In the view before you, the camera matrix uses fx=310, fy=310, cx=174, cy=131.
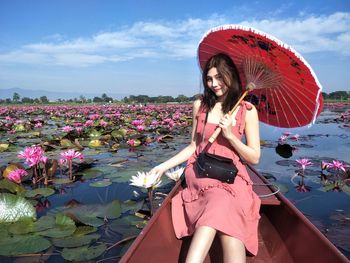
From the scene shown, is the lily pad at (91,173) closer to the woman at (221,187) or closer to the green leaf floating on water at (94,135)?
the woman at (221,187)

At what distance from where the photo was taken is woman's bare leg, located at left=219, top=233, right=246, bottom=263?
4.79ft

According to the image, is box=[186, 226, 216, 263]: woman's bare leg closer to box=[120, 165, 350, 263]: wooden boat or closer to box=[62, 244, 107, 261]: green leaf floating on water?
box=[120, 165, 350, 263]: wooden boat

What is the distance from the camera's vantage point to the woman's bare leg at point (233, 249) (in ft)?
4.79

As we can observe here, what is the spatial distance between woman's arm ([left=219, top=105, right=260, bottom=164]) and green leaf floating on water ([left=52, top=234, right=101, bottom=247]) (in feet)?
3.60

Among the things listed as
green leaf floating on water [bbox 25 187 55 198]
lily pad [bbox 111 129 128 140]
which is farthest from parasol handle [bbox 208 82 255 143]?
lily pad [bbox 111 129 128 140]

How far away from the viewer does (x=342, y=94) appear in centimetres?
4259

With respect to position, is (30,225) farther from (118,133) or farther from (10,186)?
(118,133)

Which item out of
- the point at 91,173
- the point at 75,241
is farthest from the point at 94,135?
the point at 75,241

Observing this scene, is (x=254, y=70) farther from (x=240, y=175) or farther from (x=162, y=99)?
(x=162, y=99)

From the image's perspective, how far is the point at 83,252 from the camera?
1.87 m

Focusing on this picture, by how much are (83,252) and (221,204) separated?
91 cm

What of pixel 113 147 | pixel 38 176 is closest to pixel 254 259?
pixel 38 176

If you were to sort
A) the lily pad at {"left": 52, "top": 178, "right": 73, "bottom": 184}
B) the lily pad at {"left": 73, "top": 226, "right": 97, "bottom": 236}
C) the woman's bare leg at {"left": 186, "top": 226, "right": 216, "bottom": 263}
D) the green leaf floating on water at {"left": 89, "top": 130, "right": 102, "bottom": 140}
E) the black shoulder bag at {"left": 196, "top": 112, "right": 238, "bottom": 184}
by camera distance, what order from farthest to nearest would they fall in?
the green leaf floating on water at {"left": 89, "top": 130, "right": 102, "bottom": 140}, the lily pad at {"left": 52, "top": 178, "right": 73, "bottom": 184}, the lily pad at {"left": 73, "top": 226, "right": 97, "bottom": 236}, the black shoulder bag at {"left": 196, "top": 112, "right": 238, "bottom": 184}, the woman's bare leg at {"left": 186, "top": 226, "right": 216, "bottom": 263}

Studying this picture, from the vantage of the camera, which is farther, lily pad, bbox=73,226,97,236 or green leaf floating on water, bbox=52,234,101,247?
lily pad, bbox=73,226,97,236
